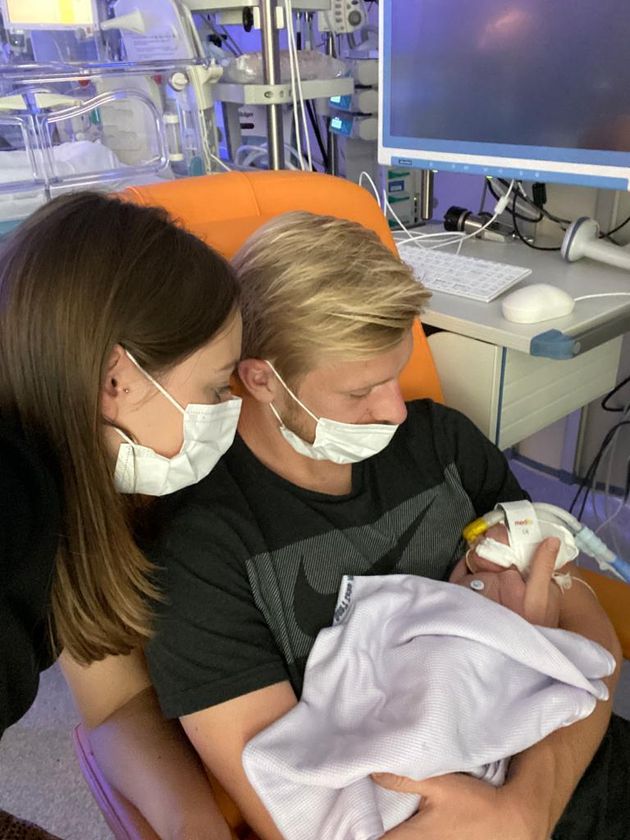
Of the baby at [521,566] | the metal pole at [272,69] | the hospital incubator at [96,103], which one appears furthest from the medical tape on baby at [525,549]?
the hospital incubator at [96,103]

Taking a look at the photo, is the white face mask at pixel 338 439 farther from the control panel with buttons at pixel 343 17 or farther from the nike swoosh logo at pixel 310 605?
the control panel with buttons at pixel 343 17

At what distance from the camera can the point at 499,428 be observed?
1343 mm

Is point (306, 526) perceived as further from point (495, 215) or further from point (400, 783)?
point (495, 215)

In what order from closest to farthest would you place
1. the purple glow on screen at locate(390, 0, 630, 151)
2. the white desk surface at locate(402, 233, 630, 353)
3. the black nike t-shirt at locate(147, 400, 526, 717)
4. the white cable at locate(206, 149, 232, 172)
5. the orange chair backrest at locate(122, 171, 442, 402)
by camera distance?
the black nike t-shirt at locate(147, 400, 526, 717), the orange chair backrest at locate(122, 171, 442, 402), the white desk surface at locate(402, 233, 630, 353), the purple glow on screen at locate(390, 0, 630, 151), the white cable at locate(206, 149, 232, 172)

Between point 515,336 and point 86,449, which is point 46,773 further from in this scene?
point 515,336

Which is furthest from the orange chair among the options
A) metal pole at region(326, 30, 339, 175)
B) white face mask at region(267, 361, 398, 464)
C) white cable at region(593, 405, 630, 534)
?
white cable at region(593, 405, 630, 534)

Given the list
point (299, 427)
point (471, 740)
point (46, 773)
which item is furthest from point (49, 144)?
point (471, 740)

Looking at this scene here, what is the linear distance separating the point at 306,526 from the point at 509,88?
114 cm

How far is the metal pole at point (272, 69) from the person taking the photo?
1618 millimetres

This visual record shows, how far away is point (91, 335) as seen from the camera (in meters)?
0.67

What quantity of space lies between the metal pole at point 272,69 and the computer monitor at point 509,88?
0.26 metres

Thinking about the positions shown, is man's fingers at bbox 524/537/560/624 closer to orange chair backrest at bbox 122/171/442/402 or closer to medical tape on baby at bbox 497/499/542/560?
medical tape on baby at bbox 497/499/542/560

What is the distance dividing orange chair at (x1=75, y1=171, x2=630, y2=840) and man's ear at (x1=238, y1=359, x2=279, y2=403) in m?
0.24

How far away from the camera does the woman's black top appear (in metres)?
0.60
